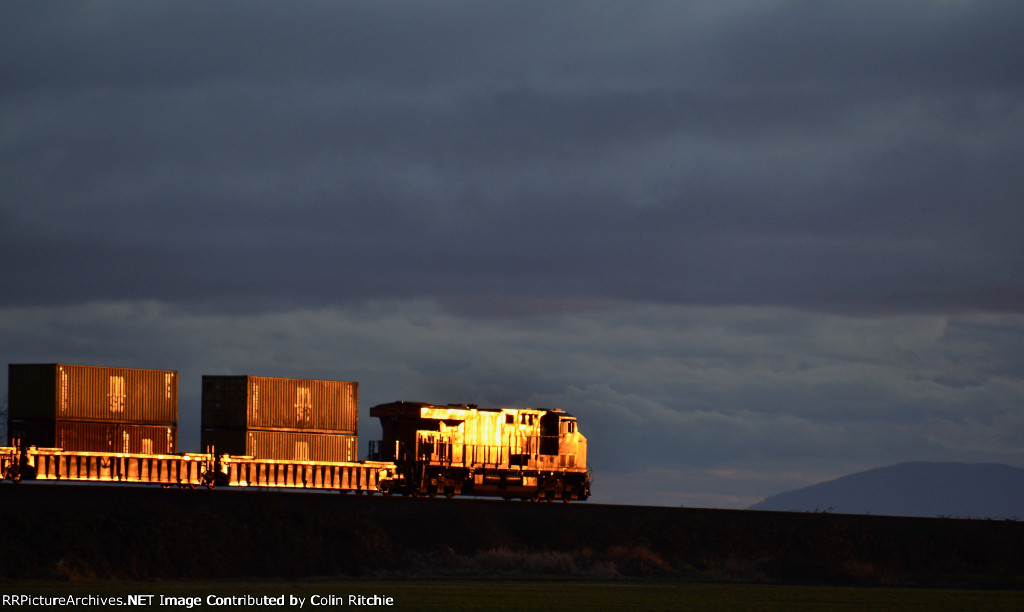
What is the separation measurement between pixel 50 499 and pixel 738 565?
2213 cm

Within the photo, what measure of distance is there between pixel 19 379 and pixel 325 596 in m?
18.4

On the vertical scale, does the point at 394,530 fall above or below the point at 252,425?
below

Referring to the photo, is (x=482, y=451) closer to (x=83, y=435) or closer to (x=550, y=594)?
(x=83, y=435)

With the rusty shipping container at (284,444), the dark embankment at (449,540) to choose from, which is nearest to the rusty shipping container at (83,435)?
the rusty shipping container at (284,444)

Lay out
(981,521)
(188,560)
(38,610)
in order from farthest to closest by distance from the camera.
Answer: (981,521) → (188,560) → (38,610)

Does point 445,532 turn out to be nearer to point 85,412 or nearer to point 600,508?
point 600,508

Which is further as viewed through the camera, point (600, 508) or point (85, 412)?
point (600, 508)

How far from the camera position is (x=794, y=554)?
1902 inches

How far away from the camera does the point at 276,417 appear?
4709cm

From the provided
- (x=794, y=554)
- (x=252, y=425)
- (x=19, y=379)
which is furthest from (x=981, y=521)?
(x=19, y=379)

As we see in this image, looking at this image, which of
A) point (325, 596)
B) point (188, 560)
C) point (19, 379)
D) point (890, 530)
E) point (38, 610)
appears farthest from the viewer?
point (890, 530)

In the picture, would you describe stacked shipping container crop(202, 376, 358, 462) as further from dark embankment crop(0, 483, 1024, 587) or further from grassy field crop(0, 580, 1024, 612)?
grassy field crop(0, 580, 1024, 612)

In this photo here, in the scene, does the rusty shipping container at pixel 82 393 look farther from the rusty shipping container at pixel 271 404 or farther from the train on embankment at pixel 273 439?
the rusty shipping container at pixel 271 404

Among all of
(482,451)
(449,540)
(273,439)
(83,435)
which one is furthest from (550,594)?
(482,451)
